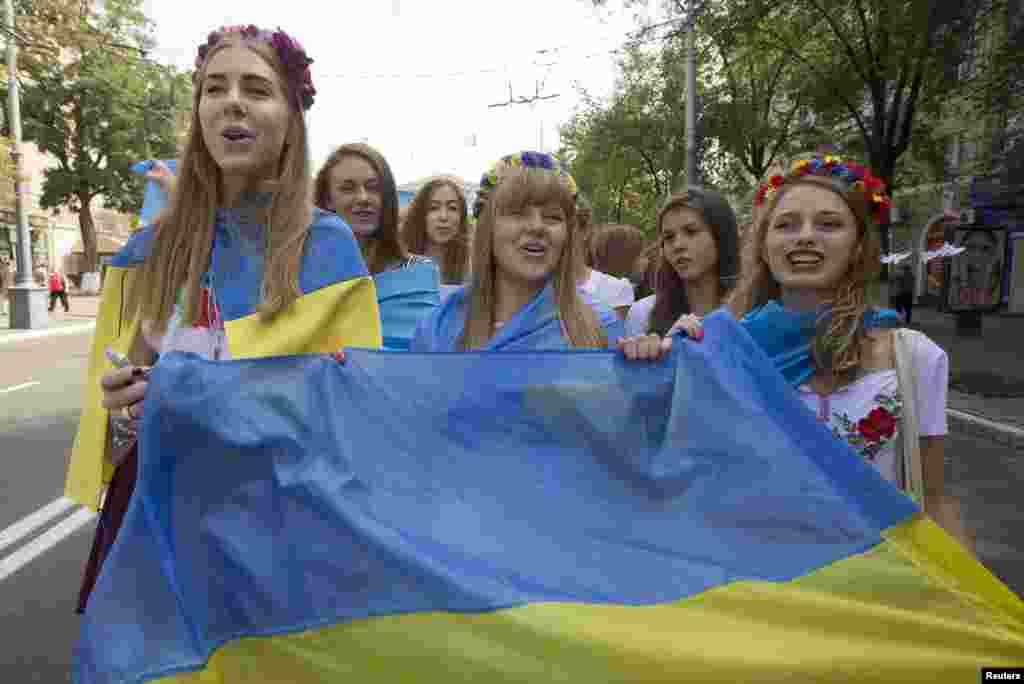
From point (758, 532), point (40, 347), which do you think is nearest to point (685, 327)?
point (758, 532)

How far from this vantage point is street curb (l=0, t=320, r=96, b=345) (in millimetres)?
18234

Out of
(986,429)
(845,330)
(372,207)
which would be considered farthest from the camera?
(986,429)

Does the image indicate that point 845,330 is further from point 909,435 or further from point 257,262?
point 257,262

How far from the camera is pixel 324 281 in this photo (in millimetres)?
1897

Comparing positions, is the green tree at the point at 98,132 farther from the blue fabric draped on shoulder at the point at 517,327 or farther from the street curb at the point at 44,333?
the blue fabric draped on shoulder at the point at 517,327

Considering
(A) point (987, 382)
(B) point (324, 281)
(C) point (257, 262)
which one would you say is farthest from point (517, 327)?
(A) point (987, 382)

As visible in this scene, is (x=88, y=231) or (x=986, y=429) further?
(x=88, y=231)

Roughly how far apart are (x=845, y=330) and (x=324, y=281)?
137 centimetres

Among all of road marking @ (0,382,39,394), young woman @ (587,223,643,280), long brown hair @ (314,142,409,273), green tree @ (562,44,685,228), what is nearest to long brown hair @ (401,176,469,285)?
long brown hair @ (314,142,409,273)

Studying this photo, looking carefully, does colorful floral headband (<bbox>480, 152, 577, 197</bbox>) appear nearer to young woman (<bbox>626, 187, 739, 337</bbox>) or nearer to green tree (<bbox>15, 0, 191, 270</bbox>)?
young woman (<bbox>626, 187, 739, 337</bbox>)

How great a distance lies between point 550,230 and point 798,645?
5.09 ft

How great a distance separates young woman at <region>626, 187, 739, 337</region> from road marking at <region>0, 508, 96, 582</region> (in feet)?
11.0

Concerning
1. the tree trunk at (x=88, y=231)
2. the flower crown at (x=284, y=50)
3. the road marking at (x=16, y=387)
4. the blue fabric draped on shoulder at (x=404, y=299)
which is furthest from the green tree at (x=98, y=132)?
the flower crown at (x=284, y=50)

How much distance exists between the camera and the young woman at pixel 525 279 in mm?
2533
